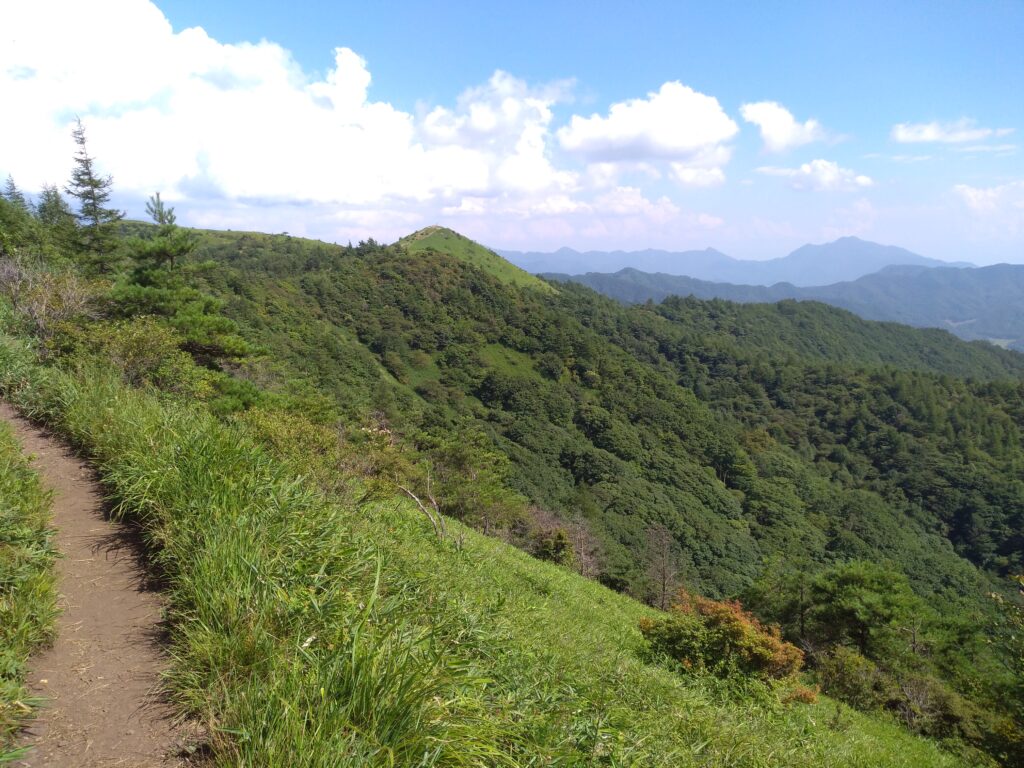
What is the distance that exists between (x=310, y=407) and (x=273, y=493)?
19.0 meters

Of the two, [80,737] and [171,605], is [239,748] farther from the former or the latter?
[171,605]

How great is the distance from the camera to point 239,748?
2.21 m

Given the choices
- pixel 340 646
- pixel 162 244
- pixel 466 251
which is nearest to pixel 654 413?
pixel 466 251

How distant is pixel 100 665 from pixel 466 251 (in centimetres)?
13880

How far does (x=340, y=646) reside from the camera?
2738mm

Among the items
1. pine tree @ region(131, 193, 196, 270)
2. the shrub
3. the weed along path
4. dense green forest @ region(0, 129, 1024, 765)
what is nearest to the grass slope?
dense green forest @ region(0, 129, 1024, 765)

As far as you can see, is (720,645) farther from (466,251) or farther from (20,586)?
(466,251)

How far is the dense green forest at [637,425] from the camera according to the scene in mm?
12945

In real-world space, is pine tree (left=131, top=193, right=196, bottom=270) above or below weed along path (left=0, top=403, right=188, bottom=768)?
above

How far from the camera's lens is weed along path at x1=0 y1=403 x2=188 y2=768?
2.34 metres

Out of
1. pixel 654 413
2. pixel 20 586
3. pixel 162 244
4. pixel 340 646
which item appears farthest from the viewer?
pixel 654 413

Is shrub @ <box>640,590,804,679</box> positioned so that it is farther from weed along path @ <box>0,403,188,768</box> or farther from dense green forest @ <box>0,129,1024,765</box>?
weed along path @ <box>0,403,188,768</box>

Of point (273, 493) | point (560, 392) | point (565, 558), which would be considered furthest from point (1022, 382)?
point (273, 493)

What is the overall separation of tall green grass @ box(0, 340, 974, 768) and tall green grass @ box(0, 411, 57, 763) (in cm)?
56
